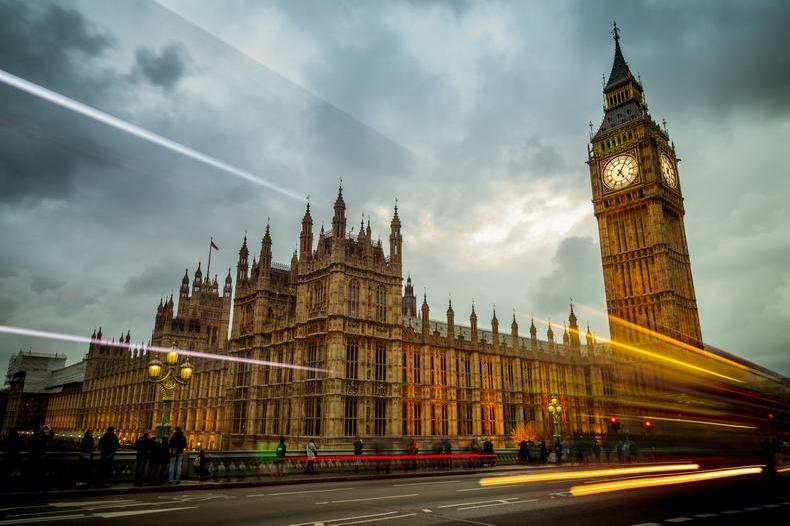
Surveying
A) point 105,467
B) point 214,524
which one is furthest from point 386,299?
point 214,524

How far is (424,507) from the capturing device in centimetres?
1438

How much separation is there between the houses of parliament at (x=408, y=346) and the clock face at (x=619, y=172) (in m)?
0.18

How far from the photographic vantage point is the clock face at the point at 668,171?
71.3 meters

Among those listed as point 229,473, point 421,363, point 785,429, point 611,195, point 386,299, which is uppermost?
point 611,195

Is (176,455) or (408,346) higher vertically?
(408,346)

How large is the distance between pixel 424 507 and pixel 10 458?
50.1 ft

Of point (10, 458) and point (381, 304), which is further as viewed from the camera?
point (381, 304)

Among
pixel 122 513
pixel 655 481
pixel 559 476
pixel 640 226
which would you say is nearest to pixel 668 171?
pixel 640 226

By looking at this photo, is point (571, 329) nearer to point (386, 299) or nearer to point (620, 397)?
point (620, 397)

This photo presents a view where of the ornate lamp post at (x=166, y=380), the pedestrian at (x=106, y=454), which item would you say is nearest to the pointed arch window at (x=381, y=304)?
the ornate lamp post at (x=166, y=380)

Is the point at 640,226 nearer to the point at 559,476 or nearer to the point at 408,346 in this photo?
the point at 408,346

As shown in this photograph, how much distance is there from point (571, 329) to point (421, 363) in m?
26.1

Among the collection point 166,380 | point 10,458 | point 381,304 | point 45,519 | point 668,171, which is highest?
point 668,171

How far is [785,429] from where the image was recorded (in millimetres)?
28906
